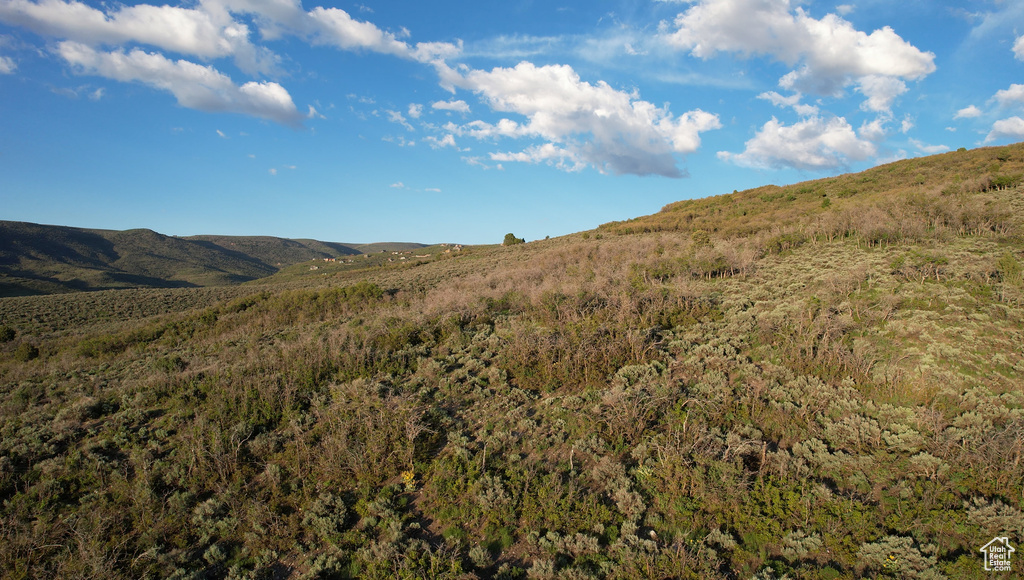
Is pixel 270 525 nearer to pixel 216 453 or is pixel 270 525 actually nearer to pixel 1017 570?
pixel 216 453

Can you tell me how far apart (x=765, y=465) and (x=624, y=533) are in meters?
2.37

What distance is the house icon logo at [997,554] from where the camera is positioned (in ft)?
13.5

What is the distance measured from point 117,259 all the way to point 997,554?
149403mm

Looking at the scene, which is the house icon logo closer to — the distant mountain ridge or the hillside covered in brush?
the hillside covered in brush

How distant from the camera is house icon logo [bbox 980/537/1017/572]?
411 centimetres

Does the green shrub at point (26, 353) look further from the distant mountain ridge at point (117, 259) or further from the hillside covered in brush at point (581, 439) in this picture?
the distant mountain ridge at point (117, 259)

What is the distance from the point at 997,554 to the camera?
421cm

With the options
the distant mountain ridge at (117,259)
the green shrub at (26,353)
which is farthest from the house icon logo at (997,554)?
the distant mountain ridge at (117,259)

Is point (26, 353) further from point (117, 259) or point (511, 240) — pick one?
point (117, 259)

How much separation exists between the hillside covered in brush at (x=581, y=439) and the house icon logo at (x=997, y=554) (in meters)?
0.10

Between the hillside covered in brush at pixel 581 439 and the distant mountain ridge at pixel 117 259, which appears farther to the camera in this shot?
the distant mountain ridge at pixel 117 259

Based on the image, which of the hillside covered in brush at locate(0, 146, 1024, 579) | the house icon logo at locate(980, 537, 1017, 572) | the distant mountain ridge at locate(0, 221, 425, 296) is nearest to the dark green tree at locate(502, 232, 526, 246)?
the hillside covered in brush at locate(0, 146, 1024, 579)

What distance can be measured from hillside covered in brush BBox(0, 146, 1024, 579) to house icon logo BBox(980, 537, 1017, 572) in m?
0.10

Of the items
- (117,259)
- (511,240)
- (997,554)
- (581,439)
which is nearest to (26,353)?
(581,439)
